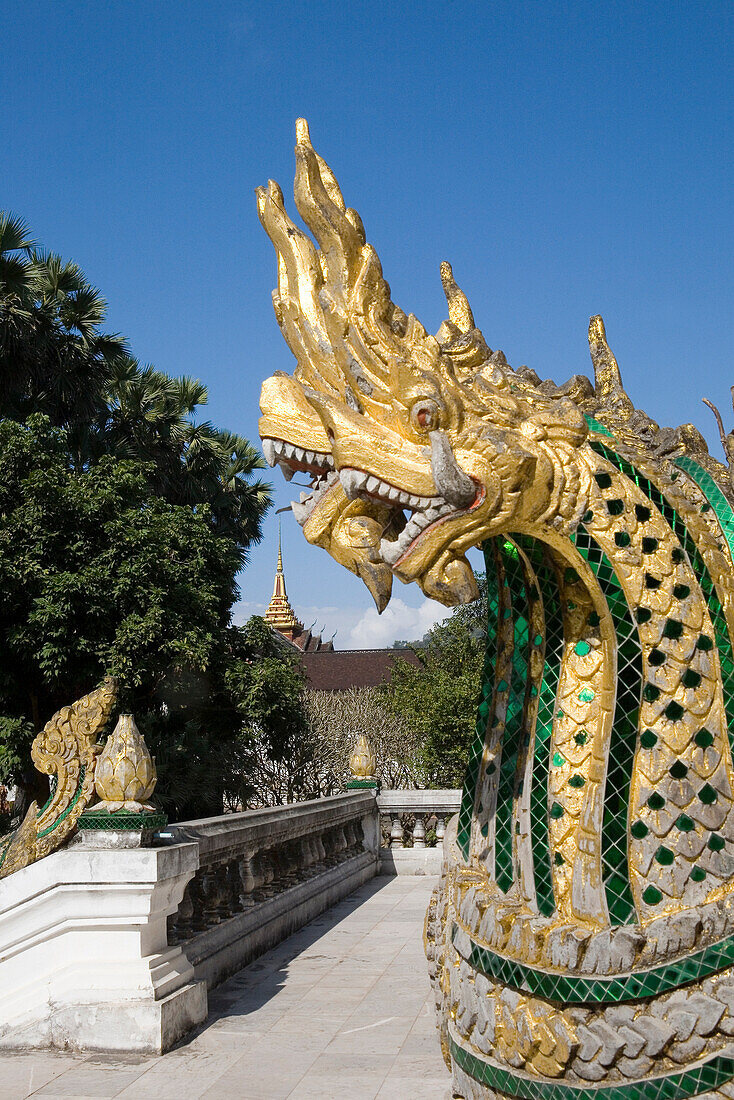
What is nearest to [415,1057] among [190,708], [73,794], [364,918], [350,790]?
[73,794]

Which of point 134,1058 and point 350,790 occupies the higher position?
point 350,790

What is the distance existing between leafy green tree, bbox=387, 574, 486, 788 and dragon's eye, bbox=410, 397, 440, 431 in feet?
49.3

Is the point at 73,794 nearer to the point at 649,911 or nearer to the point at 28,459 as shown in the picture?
the point at 649,911

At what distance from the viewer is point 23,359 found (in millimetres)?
15344

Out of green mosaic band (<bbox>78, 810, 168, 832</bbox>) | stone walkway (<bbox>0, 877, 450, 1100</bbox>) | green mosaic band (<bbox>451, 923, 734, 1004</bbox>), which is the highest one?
green mosaic band (<bbox>78, 810, 168, 832</bbox>)

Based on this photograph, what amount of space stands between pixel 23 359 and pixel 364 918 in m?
10.6

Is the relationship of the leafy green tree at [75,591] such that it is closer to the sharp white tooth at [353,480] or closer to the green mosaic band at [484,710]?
the green mosaic band at [484,710]

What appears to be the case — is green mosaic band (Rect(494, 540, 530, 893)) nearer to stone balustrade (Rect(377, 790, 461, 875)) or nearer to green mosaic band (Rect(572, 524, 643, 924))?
green mosaic band (Rect(572, 524, 643, 924))

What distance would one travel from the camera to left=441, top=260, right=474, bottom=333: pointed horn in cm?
296

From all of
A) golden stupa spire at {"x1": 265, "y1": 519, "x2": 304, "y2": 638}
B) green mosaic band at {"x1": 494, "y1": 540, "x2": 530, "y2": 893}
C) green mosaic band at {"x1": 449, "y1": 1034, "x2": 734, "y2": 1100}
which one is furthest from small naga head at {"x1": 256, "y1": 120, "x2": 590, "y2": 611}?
golden stupa spire at {"x1": 265, "y1": 519, "x2": 304, "y2": 638}

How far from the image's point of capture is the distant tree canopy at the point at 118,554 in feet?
39.8

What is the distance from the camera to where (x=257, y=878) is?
7496mm

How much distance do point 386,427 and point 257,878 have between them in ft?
19.0

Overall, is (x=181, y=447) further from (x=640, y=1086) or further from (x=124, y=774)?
(x=640, y=1086)
